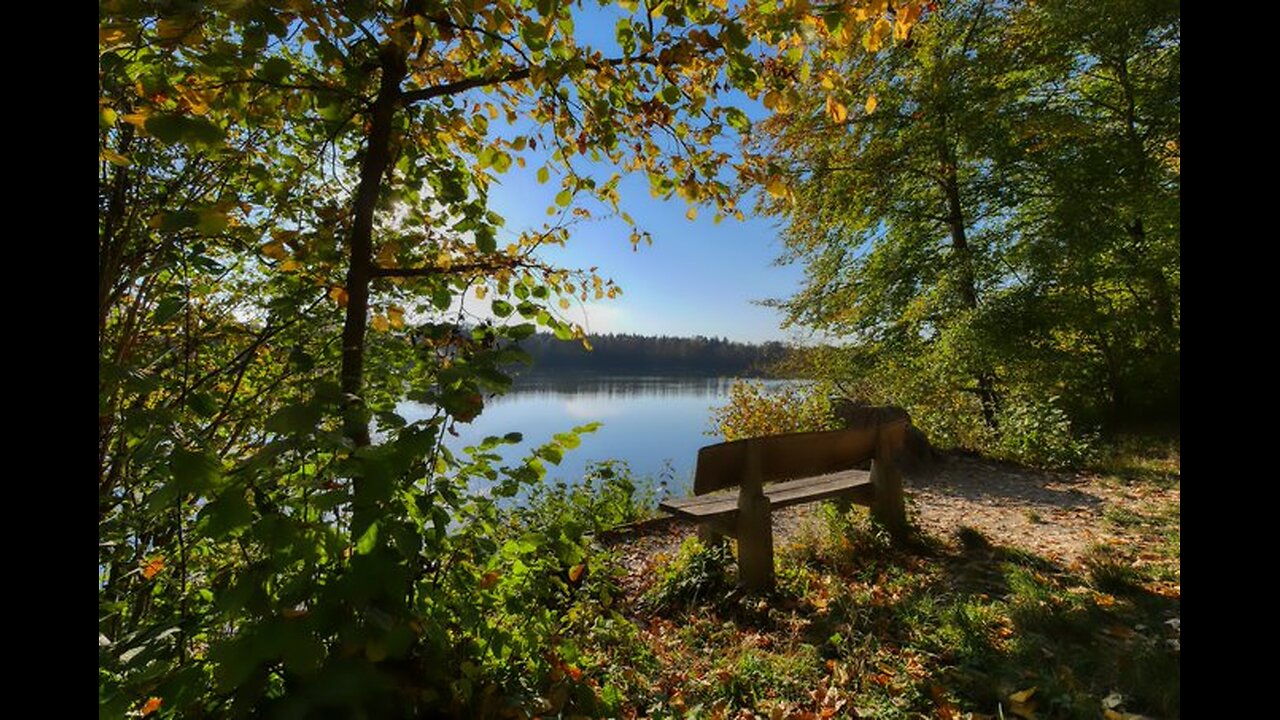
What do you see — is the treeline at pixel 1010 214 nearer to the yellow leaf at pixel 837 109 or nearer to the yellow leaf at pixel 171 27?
the yellow leaf at pixel 837 109

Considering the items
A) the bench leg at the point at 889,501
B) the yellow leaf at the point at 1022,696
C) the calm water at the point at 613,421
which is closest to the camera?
the yellow leaf at the point at 1022,696

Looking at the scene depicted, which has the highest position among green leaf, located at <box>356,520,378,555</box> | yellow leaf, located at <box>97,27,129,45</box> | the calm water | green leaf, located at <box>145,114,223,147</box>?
yellow leaf, located at <box>97,27,129,45</box>

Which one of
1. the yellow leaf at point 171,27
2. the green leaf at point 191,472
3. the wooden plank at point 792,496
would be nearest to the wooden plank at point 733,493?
the wooden plank at point 792,496

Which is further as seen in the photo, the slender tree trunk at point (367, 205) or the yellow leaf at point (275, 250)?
the slender tree trunk at point (367, 205)

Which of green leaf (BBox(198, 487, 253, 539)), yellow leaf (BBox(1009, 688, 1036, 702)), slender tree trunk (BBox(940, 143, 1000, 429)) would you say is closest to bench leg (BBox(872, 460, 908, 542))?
yellow leaf (BBox(1009, 688, 1036, 702))

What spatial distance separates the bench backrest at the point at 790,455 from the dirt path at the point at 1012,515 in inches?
31.6

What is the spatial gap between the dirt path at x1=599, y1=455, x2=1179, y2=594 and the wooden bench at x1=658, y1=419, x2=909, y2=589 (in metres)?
0.52

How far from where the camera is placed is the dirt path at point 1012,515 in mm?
4648

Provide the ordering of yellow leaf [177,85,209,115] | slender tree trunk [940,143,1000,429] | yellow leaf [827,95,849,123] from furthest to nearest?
slender tree trunk [940,143,1000,429] < yellow leaf [827,95,849,123] < yellow leaf [177,85,209,115]

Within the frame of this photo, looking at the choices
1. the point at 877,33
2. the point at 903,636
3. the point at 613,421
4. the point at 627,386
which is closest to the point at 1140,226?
the point at 903,636

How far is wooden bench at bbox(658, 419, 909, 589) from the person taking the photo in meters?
3.71

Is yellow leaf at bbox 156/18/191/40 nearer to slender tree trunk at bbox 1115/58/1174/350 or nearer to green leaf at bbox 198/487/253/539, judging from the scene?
green leaf at bbox 198/487/253/539
